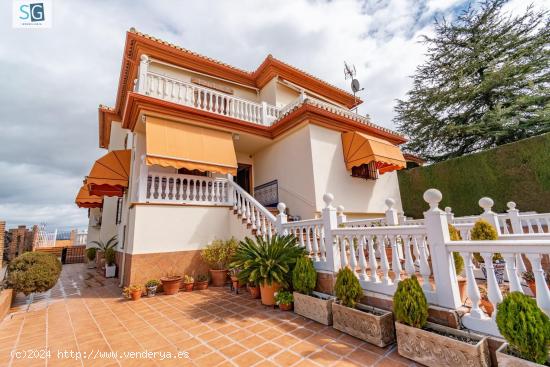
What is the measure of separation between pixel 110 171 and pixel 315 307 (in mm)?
10651

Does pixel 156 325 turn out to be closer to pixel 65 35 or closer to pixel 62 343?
pixel 62 343

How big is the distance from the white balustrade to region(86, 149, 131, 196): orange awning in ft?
13.7

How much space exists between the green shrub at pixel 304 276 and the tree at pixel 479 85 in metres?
16.9

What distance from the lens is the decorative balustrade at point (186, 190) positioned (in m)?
8.36

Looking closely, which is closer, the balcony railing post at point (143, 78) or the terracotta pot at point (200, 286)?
the terracotta pot at point (200, 286)

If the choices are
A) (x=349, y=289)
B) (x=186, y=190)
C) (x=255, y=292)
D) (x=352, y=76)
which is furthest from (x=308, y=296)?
(x=352, y=76)

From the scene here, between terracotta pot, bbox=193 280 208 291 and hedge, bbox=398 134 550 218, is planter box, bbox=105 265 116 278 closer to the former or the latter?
terracotta pot, bbox=193 280 208 291

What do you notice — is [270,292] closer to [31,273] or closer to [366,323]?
[366,323]

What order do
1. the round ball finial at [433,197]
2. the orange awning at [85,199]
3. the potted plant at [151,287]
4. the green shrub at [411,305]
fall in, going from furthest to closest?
1. the orange awning at [85,199]
2. the potted plant at [151,287]
3. the round ball finial at [433,197]
4. the green shrub at [411,305]

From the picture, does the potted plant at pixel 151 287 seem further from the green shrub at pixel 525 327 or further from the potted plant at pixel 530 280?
the potted plant at pixel 530 280

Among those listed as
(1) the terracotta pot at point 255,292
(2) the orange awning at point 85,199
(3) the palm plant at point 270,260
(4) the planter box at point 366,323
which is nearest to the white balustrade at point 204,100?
(3) the palm plant at point 270,260

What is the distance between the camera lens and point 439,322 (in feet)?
11.5

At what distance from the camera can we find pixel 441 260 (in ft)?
12.0

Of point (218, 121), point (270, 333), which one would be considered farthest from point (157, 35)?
point (270, 333)
